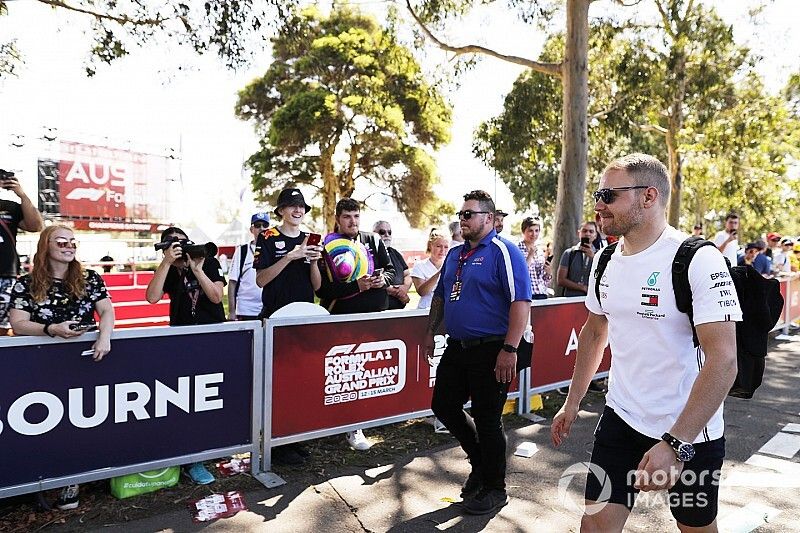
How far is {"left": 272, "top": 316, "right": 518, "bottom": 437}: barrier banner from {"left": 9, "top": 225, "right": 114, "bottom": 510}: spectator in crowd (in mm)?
1190

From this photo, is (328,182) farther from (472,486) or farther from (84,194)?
(472,486)

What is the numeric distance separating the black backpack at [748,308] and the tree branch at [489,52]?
8952mm

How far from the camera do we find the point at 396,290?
611 centimetres

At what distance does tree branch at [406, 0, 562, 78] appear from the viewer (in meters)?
10.6

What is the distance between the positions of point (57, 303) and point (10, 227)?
1529 mm

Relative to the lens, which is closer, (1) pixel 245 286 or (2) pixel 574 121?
(1) pixel 245 286

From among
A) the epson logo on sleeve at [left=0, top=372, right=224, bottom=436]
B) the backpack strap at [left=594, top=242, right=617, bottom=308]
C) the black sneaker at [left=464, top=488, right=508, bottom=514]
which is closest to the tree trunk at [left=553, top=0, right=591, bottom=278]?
the black sneaker at [left=464, top=488, right=508, bottom=514]

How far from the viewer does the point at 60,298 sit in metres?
3.88

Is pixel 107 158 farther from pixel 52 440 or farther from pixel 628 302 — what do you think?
pixel 628 302

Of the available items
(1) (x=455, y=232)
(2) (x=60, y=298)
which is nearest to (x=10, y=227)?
(2) (x=60, y=298)

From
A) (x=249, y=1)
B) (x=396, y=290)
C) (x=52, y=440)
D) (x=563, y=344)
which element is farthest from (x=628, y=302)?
(x=249, y=1)

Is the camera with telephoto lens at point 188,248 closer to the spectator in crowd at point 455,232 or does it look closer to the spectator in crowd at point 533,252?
the spectator in crowd at point 455,232

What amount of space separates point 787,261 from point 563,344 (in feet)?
31.8

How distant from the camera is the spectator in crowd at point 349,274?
16.9 ft
